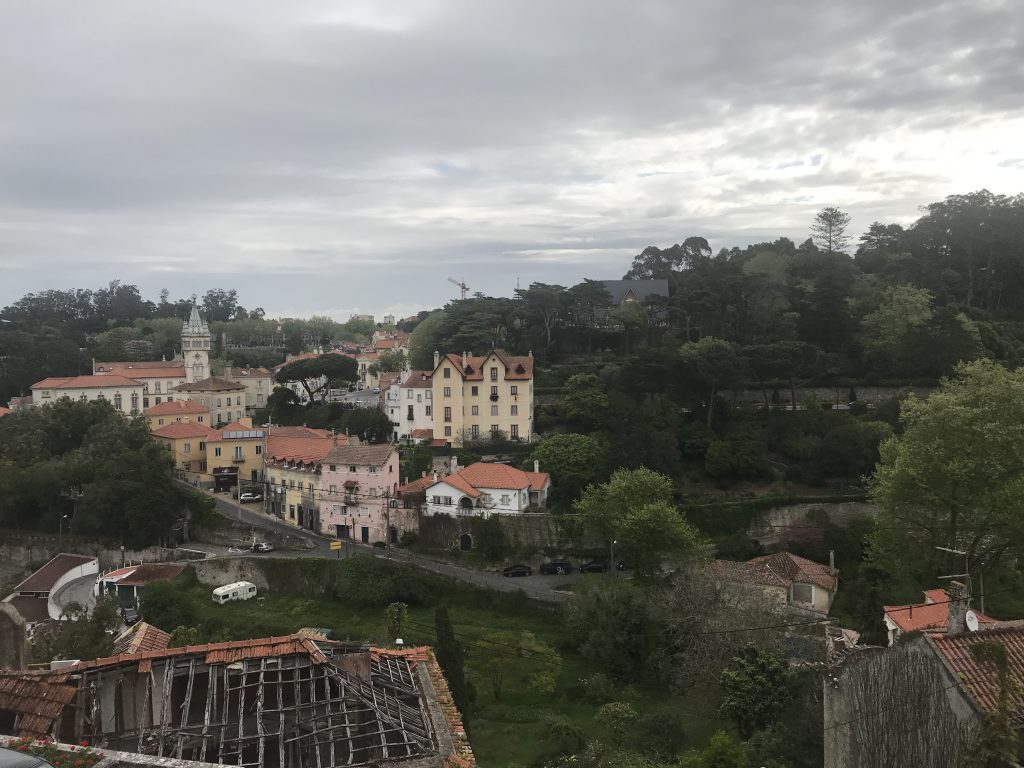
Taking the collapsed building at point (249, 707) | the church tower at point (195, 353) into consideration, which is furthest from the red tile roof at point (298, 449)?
the church tower at point (195, 353)

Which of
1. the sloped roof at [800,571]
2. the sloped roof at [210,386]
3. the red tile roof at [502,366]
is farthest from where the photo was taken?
the sloped roof at [210,386]

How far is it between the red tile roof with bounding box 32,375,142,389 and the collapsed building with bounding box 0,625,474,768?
5327 cm

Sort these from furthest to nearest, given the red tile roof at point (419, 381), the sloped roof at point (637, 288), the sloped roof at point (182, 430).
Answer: the sloped roof at point (637, 288) → the sloped roof at point (182, 430) → the red tile roof at point (419, 381)

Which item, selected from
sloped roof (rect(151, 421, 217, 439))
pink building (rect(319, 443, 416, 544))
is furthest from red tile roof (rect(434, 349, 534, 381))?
sloped roof (rect(151, 421, 217, 439))

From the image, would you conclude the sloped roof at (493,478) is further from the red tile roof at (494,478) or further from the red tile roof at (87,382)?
the red tile roof at (87,382)

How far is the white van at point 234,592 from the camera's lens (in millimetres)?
32156

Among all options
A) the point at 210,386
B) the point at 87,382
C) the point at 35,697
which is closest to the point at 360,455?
the point at 35,697

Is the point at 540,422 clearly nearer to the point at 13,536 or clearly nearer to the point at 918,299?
the point at 918,299

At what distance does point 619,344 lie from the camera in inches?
2083

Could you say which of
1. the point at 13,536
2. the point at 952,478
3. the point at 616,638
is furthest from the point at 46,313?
the point at 952,478

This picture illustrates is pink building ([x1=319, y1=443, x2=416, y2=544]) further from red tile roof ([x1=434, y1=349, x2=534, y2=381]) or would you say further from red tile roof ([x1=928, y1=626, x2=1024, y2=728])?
red tile roof ([x1=928, y1=626, x2=1024, y2=728])

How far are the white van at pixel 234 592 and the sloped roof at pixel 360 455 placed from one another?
6.55m

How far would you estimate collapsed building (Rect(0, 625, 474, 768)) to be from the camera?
959cm

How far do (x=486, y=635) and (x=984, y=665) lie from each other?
19.9 meters
